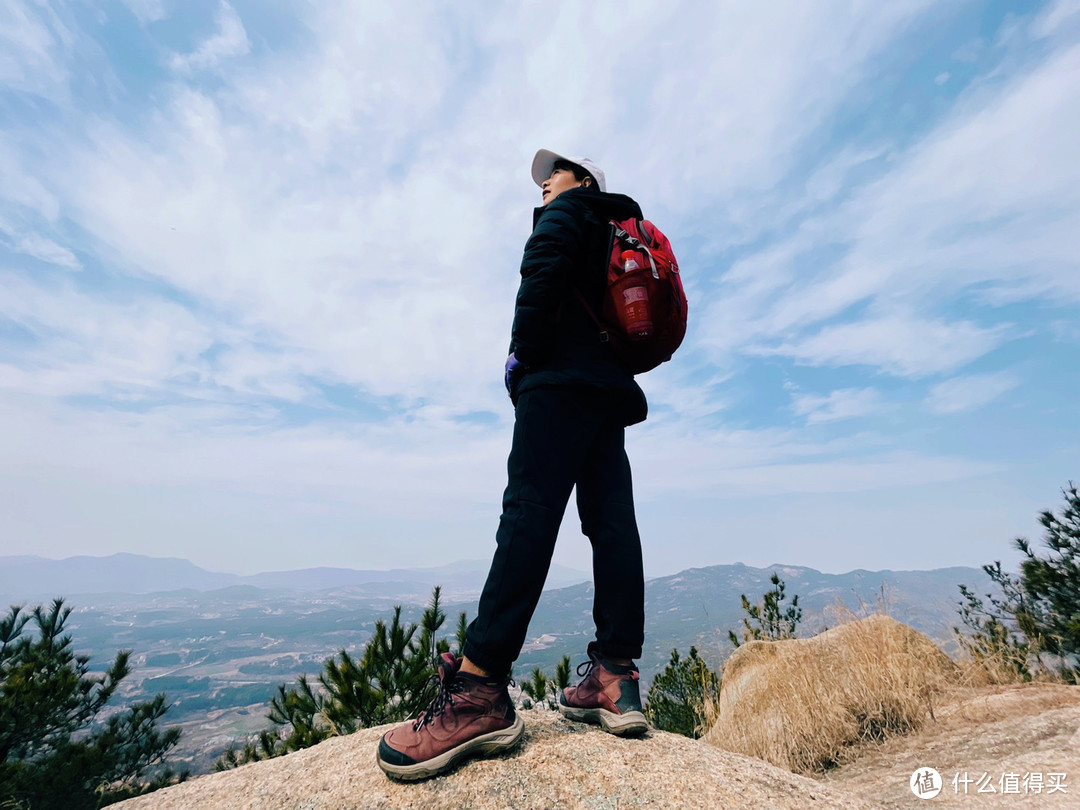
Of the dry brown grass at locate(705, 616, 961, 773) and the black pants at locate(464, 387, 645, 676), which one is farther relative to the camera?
the dry brown grass at locate(705, 616, 961, 773)

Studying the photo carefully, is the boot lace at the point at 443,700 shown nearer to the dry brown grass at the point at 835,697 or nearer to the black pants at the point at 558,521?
the black pants at the point at 558,521

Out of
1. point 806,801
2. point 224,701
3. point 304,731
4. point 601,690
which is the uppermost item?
point 601,690

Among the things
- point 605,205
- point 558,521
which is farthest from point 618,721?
point 605,205

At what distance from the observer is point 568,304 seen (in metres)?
2.06

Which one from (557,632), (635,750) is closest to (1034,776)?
(635,750)

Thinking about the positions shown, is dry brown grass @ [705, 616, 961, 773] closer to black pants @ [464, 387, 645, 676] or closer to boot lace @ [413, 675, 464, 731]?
black pants @ [464, 387, 645, 676]

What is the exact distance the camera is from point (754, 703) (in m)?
4.34

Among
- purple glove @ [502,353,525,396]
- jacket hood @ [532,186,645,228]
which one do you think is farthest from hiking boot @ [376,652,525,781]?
jacket hood @ [532,186,645,228]

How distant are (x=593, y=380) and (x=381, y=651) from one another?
3.79 m

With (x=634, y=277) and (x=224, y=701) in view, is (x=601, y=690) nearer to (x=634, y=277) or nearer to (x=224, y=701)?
(x=634, y=277)

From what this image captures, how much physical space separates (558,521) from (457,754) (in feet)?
2.78

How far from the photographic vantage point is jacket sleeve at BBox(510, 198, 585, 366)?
6.19 ft

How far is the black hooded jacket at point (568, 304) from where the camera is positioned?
1.90 meters

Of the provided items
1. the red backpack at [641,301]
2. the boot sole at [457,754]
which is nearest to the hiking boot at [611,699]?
the boot sole at [457,754]
